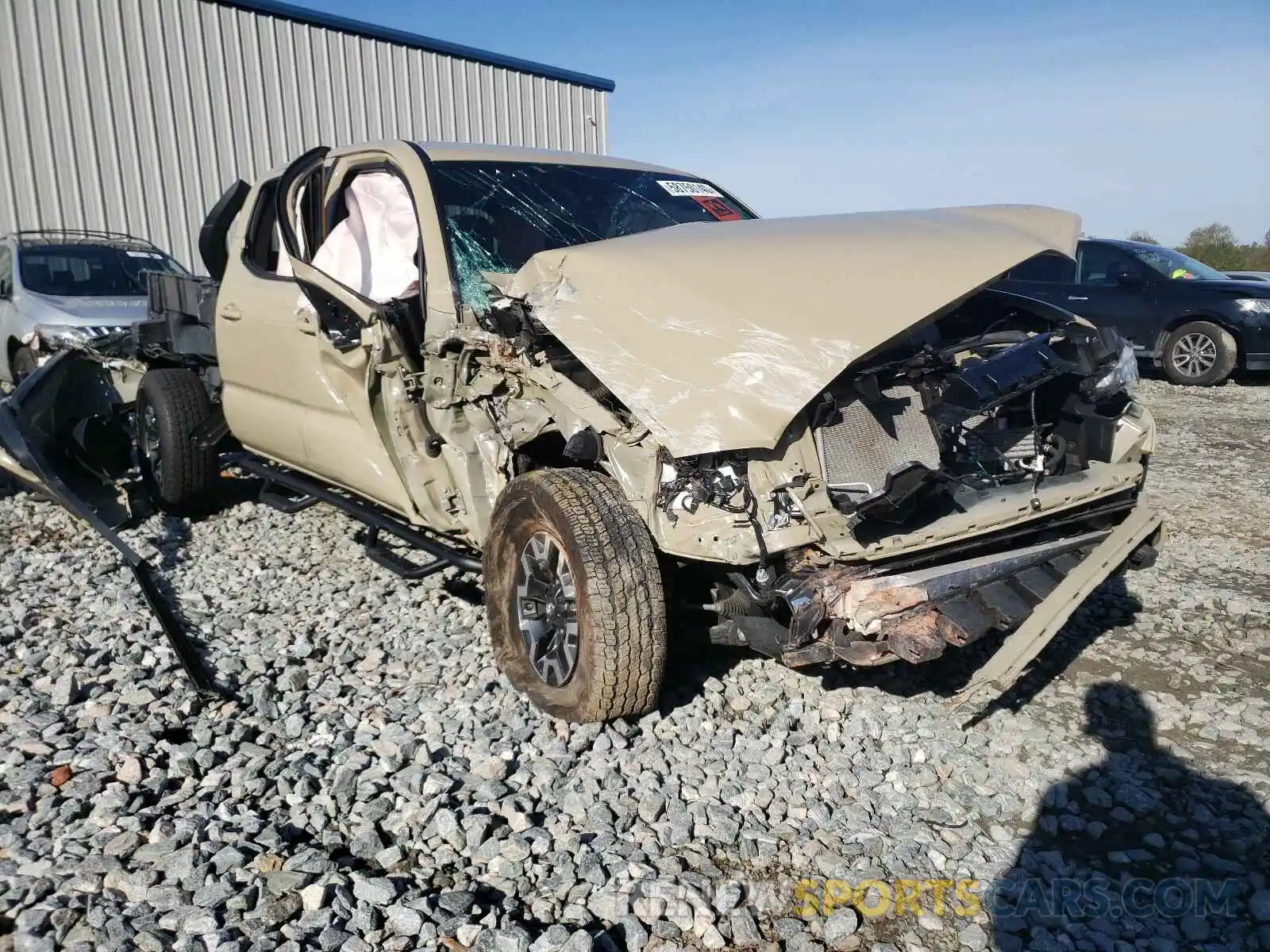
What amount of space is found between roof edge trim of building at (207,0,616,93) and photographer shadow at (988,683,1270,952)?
1425cm

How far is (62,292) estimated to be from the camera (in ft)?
30.8

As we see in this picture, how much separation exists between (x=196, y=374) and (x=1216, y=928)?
18.4 ft

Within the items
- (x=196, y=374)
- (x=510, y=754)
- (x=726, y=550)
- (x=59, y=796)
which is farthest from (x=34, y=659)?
(x=726, y=550)

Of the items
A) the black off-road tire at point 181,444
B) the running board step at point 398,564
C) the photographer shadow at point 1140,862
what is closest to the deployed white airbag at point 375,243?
the running board step at point 398,564

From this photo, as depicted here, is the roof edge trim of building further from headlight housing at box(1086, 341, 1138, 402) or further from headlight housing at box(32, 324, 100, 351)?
headlight housing at box(1086, 341, 1138, 402)

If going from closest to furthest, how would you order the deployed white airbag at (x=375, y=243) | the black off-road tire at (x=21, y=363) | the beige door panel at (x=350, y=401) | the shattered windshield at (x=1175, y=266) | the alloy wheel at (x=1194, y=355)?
the beige door panel at (x=350, y=401), the deployed white airbag at (x=375, y=243), the black off-road tire at (x=21, y=363), the alloy wheel at (x=1194, y=355), the shattered windshield at (x=1175, y=266)

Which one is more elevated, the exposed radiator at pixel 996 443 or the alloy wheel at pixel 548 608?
the exposed radiator at pixel 996 443

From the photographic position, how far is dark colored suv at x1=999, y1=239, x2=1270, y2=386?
10.2 m

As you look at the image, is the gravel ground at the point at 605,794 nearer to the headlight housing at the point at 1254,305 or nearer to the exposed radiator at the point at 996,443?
A: the exposed radiator at the point at 996,443

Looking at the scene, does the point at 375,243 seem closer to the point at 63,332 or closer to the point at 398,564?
the point at 398,564

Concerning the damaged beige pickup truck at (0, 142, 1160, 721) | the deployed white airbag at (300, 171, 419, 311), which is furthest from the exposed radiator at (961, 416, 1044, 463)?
the deployed white airbag at (300, 171, 419, 311)

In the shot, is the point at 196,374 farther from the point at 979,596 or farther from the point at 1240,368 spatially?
the point at 1240,368

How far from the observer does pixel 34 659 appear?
12.1ft

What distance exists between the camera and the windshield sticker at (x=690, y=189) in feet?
15.1
